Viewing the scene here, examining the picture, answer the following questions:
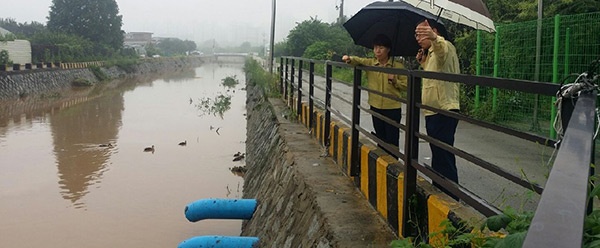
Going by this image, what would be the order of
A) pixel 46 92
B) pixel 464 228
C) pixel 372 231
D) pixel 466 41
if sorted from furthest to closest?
1. pixel 46 92
2. pixel 466 41
3. pixel 372 231
4. pixel 464 228

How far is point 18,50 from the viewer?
33438 millimetres

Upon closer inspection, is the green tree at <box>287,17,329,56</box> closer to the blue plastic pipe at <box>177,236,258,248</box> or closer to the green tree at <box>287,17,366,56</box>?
the green tree at <box>287,17,366,56</box>

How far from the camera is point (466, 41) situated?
1220 centimetres

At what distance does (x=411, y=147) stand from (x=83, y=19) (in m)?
57.8

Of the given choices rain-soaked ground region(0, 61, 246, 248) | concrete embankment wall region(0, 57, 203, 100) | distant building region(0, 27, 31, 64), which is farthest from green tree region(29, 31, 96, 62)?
rain-soaked ground region(0, 61, 246, 248)

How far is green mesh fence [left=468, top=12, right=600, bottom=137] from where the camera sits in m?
7.54

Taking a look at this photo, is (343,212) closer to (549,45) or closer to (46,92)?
(549,45)

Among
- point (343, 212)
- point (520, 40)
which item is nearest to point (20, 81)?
point (520, 40)

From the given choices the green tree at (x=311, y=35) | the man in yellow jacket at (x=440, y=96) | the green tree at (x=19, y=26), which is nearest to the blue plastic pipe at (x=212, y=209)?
the man in yellow jacket at (x=440, y=96)

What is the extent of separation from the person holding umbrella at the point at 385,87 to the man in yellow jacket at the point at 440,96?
3.11 feet

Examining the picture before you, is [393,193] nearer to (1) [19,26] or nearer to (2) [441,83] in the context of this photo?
(2) [441,83]

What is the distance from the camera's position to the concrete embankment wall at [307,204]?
3.70m

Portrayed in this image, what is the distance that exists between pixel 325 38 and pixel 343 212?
31.2 metres

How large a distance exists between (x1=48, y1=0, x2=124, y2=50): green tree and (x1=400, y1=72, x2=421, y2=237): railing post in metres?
55.9
